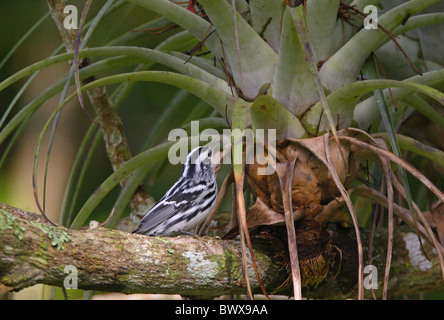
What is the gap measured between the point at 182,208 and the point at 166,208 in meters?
0.08

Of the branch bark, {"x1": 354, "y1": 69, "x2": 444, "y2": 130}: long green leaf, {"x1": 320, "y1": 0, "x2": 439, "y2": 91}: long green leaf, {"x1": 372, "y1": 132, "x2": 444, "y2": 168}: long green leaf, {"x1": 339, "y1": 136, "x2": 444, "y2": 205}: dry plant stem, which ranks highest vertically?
{"x1": 320, "y1": 0, "x2": 439, "y2": 91}: long green leaf

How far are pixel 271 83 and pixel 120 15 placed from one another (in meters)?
1.18

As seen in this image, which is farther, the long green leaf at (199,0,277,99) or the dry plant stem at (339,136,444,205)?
the long green leaf at (199,0,277,99)

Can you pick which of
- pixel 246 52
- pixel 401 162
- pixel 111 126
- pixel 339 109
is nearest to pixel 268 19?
pixel 246 52

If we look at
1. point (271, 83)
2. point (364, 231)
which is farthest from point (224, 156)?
point (364, 231)

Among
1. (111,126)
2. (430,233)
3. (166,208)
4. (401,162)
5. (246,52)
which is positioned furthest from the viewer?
(111,126)

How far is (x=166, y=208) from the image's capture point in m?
2.48

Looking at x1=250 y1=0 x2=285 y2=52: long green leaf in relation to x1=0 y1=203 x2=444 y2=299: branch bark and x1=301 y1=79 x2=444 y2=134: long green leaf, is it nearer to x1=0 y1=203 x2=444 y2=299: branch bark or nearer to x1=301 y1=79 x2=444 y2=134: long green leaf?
x1=301 y1=79 x2=444 y2=134: long green leaf

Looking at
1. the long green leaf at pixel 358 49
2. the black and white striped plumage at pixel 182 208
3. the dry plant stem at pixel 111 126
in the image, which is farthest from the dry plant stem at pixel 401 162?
the dry plant stem at pixel 111 126

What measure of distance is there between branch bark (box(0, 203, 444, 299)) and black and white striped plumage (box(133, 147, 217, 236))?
64 centimetres

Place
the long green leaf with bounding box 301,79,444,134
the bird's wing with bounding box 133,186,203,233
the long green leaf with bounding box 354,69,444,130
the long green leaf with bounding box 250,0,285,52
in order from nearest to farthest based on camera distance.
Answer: the long green leaf with bounding box 301,79,444,134 → the long green leaf with bounding box 250,0,285,52 → the long green leaf with bounding box 354,69,444,130 → the bird's wing with bounding box 133,186,203,233

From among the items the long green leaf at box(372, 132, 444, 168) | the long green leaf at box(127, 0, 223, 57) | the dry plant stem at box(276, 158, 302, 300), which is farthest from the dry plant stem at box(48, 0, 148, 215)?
the long green leaf at box(372, 132, 444, 168)

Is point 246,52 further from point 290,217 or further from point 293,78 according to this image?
point 290,217

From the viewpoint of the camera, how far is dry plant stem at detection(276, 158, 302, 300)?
143 cm
